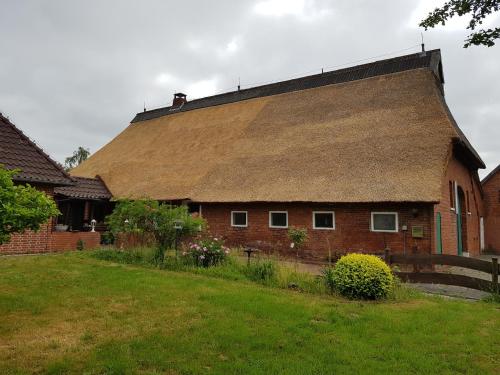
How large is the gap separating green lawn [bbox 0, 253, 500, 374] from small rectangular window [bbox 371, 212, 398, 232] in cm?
522

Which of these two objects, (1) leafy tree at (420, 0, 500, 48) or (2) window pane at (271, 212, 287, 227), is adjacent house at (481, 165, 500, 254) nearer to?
(2) window pane at (271, 212, 287, 227)

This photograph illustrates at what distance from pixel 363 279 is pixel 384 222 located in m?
6.04

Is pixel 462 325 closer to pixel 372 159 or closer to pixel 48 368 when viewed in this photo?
pixel 48 368

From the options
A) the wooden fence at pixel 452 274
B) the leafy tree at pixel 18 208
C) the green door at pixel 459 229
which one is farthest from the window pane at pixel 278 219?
the leafy tree at pixel 18 208

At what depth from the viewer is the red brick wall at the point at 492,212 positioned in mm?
22781

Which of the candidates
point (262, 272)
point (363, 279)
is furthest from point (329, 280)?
point (262, 272)

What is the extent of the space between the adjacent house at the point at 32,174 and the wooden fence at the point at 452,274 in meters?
11.9

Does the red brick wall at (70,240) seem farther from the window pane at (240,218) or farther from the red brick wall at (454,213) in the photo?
the red brick wall at (454,213)

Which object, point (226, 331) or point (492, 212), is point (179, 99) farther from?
point (226, 331)

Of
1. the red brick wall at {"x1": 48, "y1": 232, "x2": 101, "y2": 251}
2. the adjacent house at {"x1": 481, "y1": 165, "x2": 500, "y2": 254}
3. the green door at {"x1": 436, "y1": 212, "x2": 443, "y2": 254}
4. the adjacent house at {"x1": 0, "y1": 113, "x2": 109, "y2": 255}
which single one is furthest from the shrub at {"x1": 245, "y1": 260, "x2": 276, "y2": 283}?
the adjacent house at {"x1": 481, "y1": 165, "x2": 500, "y2": 254}

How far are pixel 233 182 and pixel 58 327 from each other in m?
11.9

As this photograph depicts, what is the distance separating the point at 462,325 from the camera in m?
6.32

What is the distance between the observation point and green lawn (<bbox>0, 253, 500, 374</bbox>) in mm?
4617

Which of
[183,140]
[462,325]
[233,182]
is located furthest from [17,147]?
[462,325]
